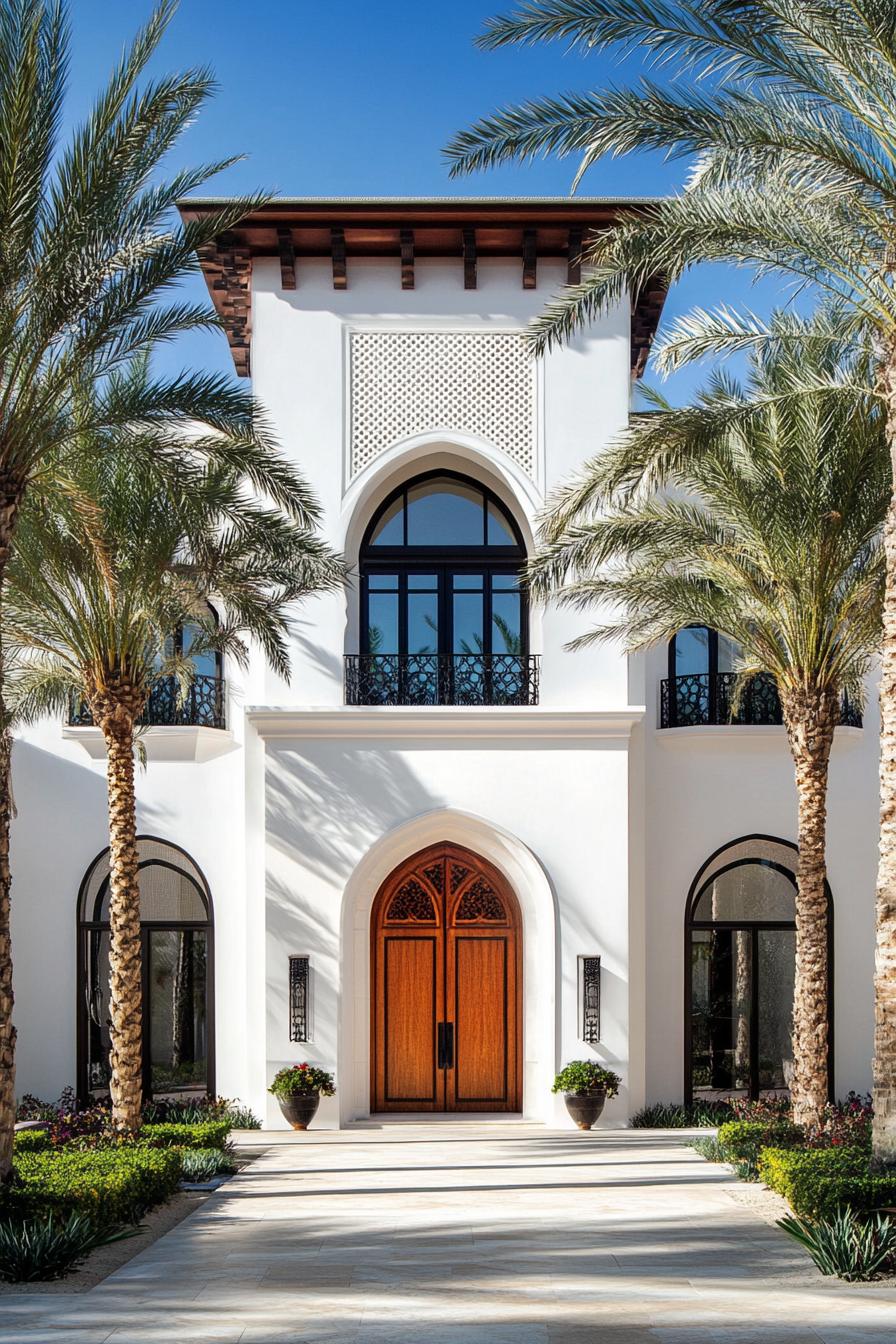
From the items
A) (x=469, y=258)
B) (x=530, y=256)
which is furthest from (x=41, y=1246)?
(x=530, y=256)

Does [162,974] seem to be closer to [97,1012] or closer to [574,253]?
[97,1012]

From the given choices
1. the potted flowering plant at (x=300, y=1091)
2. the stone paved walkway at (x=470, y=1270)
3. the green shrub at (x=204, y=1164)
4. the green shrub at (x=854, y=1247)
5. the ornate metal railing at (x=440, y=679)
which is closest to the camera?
the stone paved walkway at (x=470, y=1270)

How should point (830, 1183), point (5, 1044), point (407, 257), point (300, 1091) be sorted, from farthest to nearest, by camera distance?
point (407, 257) → point (300, 1091) → point (5, 1044) → point (830, 1183)

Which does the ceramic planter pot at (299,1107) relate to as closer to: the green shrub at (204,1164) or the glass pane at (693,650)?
the green shrub at (204,1164)

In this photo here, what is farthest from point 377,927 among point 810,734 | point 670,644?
point 810,734

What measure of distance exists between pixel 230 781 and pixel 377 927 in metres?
2.89

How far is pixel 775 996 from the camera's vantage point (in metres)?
20.2

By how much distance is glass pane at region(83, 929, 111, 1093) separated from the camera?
20.0 metres

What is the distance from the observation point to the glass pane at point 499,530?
2038cm

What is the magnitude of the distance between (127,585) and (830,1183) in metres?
9.02

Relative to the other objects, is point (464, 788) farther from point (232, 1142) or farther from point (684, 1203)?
point (684, 1203)

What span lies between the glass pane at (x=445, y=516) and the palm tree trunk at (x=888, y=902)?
8941 mm

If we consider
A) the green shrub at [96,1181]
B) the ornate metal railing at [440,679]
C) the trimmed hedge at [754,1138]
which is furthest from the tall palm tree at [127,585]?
the trimmed hedge at [754,1138]

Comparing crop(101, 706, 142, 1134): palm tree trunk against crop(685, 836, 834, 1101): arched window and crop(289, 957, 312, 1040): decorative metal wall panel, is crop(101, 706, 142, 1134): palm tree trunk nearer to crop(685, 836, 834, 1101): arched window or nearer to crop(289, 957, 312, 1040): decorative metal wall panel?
crop(289, 957, 312, 1040): decorative metal wall panel
